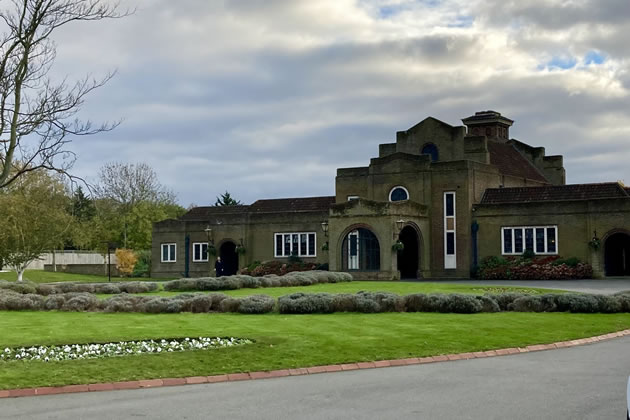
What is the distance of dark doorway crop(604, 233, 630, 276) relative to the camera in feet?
160

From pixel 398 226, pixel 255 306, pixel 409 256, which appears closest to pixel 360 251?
pixel 398 226

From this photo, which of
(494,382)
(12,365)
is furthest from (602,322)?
(12,365)

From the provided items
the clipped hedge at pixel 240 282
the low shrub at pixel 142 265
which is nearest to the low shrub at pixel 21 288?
the clipped hedge at pixel 240 282

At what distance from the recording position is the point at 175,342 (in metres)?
17.4

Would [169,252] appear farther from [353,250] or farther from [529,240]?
[529,240]

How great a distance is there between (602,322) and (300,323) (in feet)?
27.8

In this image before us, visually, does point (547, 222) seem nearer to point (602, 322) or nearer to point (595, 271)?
point (595, 271)

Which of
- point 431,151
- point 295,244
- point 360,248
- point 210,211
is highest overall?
point 431,151

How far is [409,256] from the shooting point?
53250 millimetres

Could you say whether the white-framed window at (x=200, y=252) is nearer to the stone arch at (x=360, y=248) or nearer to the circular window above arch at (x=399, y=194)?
the stone arch at (x=360, y=248)

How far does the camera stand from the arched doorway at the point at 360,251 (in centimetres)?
4925

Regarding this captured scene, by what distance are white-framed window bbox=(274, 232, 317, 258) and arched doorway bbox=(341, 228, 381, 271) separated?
5983 mm

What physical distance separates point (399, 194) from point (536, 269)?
35.8 ft

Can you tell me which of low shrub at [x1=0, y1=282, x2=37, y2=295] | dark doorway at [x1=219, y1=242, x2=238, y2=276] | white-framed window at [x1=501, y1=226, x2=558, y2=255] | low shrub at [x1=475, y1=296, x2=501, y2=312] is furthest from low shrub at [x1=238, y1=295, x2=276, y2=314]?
dark doorway at [x1=219, y1=242, x2=238, y2=276]
